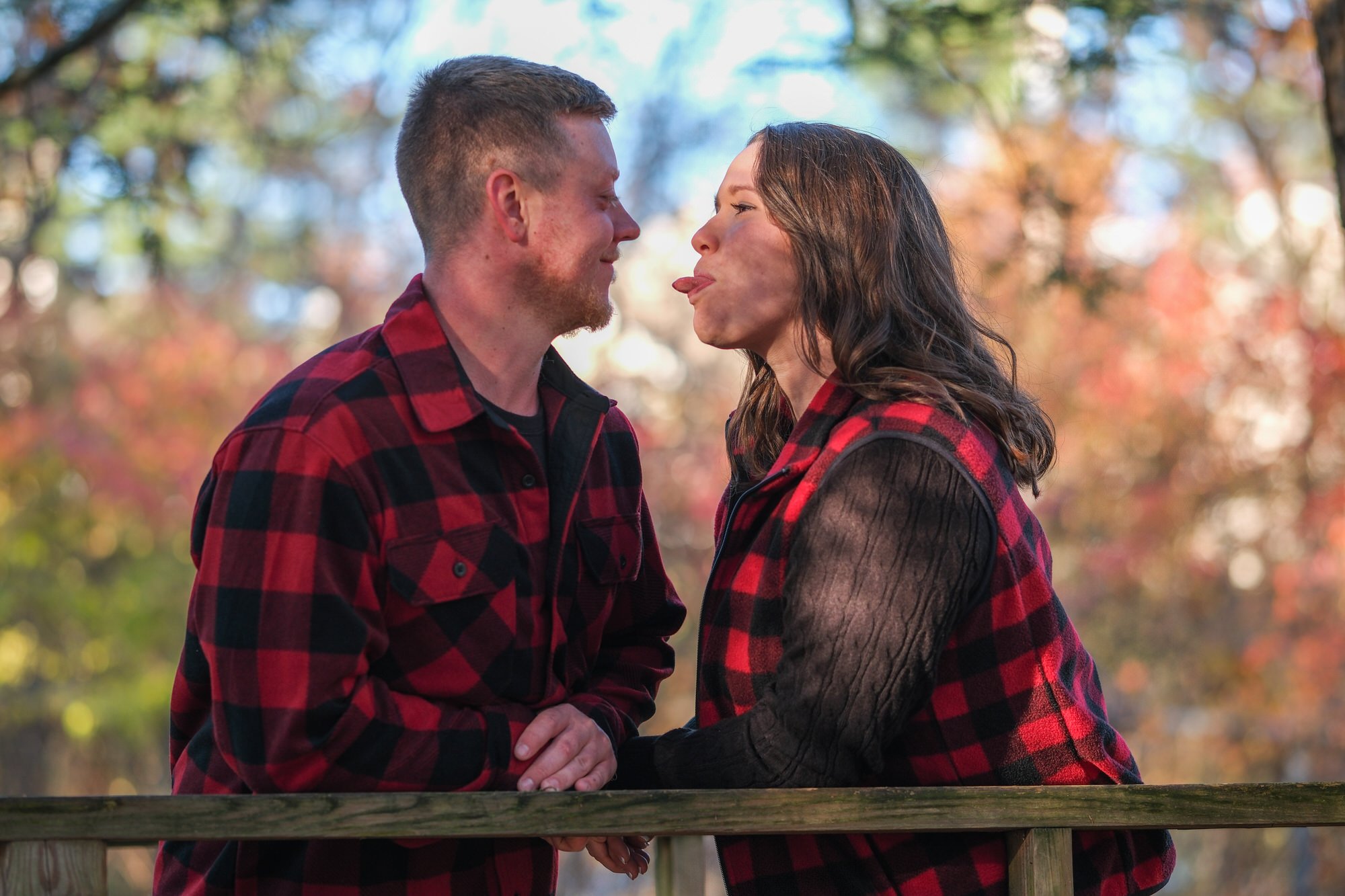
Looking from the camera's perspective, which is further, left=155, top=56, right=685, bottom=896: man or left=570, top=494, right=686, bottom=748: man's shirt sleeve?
left=570, top=494, right=686, bottom=748: man's shirt sleeve

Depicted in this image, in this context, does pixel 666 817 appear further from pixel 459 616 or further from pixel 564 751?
pixel 459 616

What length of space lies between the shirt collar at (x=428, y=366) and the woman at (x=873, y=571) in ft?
1.35

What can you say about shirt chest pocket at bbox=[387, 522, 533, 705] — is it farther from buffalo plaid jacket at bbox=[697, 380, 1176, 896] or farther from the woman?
buffalo plaid jacket at bbox=[697, 380, 1176, 896]

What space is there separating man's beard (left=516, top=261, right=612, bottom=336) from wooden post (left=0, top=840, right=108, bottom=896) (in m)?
1.11

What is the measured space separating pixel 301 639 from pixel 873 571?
2.47 ft

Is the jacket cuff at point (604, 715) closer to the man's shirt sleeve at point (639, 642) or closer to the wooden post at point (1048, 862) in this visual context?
the man's shirt sleeve at point (639, 642)

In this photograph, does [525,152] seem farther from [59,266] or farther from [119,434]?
[59,266]

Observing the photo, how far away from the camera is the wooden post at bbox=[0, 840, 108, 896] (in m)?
1.51

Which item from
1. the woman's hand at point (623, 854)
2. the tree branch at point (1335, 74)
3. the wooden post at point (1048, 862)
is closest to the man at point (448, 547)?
the woman's hand at point (623, 854)

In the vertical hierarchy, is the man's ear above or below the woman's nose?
above

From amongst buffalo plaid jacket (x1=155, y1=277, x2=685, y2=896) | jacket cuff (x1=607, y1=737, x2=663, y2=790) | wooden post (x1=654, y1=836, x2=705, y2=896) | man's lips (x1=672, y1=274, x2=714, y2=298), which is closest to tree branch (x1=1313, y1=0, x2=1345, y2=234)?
man's lips (x1=672, y1=274, x2=714, y2=298)

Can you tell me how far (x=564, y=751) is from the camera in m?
2.00

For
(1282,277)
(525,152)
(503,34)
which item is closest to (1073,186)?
(1282,277)

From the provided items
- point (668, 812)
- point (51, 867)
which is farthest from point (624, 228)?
point (51, 867)
